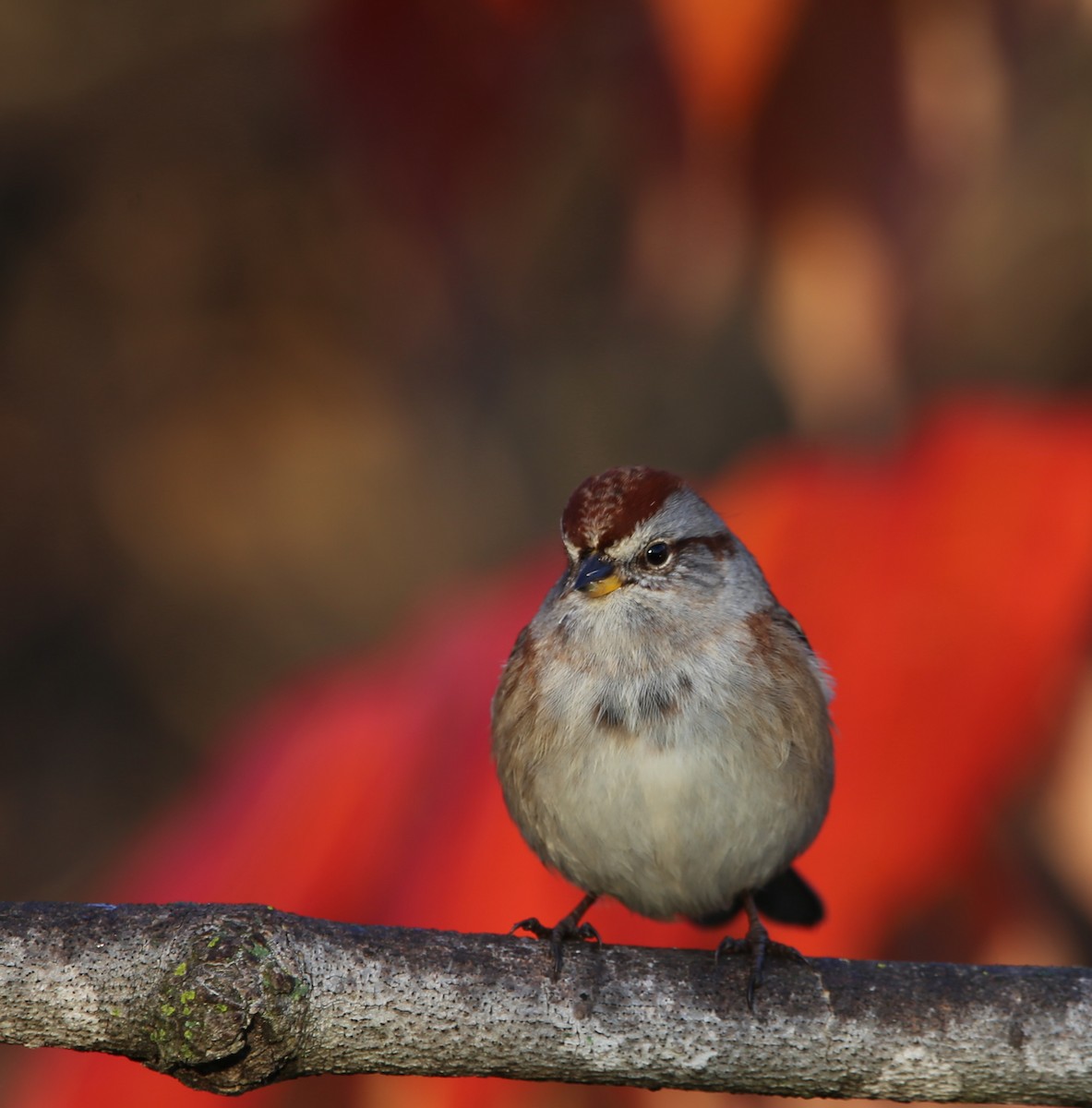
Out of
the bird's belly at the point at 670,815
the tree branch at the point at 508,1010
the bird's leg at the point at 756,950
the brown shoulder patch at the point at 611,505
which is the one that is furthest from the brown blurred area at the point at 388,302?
the tree branch at the point at 508,1010

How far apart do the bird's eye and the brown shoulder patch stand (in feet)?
0.16

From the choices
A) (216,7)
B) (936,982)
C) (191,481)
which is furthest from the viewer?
(191,481)

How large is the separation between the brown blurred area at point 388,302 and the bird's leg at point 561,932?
104 centimetres

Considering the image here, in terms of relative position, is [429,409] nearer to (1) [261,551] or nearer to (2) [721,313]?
(1) [261,551]

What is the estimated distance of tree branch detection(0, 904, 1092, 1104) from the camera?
5.62 ft

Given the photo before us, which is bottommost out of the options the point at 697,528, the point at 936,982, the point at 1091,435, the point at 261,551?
the point at 936,982

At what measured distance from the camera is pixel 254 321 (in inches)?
153

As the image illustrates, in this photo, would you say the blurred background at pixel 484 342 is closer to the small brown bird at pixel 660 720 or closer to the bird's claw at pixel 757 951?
the small brown bird at pixel 660 720

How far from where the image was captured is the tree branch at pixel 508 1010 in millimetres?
1714

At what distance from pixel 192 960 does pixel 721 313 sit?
7.91ft

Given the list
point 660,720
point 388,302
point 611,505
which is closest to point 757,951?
point 660,720

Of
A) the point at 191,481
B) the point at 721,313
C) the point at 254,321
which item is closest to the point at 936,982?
the point at 721,313

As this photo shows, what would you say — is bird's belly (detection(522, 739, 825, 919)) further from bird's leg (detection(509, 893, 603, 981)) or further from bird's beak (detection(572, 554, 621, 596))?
bird's beak (detection(572, 554, 621, 596))

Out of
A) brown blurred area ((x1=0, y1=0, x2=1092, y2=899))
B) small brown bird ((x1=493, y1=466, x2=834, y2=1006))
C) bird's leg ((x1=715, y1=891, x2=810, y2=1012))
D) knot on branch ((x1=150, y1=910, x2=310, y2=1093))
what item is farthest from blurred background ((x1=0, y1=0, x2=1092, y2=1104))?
knot on branch ((x1=150, y1=910, x2=310, y2=1093))
